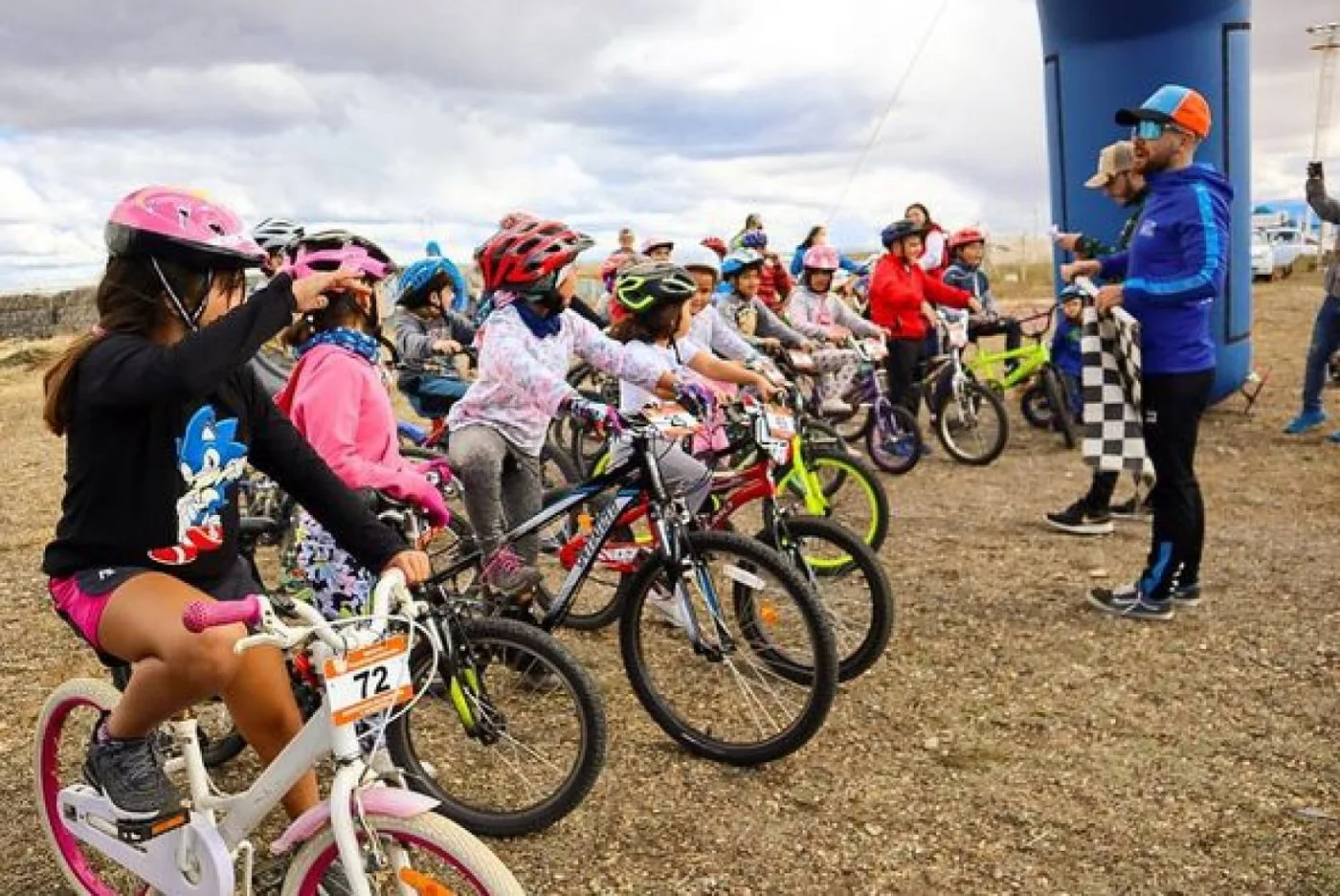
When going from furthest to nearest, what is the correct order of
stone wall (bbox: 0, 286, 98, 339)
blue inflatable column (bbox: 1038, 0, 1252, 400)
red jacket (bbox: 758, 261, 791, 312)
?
stone wall (bbox: 0, 286, 98, 339) → red jacket (bbox: 758, 261, 791, 312) → blue inflatable column (bbox: 1038, 0, 1252, 400)

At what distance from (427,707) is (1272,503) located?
224 inches

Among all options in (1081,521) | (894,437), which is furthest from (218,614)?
(894,437)

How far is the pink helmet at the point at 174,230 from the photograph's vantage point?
2158 mm

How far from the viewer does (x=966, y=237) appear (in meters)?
9.42

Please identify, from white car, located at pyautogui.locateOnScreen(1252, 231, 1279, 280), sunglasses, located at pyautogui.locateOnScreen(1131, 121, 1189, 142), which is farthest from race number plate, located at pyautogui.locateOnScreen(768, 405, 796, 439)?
white car, located at pyautogui.locateOnScreen(1252, 231, 1279, 280)

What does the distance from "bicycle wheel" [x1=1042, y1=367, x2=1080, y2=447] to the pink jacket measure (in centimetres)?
659

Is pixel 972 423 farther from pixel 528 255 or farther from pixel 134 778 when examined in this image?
pixel 134 778

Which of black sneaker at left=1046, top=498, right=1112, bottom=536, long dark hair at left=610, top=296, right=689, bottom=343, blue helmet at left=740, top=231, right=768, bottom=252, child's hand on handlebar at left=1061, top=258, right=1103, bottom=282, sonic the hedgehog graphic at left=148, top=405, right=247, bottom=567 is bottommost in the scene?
black sneaker at left=1046, top=498, right=1112, bottom=536

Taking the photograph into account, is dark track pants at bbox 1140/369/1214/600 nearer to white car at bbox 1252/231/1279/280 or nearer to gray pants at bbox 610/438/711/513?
gray pants at bbox 610/438/711/513

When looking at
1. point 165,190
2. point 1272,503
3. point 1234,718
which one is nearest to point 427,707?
point 165,190

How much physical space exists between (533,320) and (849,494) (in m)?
2.26

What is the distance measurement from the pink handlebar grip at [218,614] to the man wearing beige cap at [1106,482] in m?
4.52

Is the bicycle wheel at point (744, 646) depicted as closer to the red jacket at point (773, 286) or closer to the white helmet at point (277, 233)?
the white helmet at point (277, 233)

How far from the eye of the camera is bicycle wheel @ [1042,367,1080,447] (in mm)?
8547
